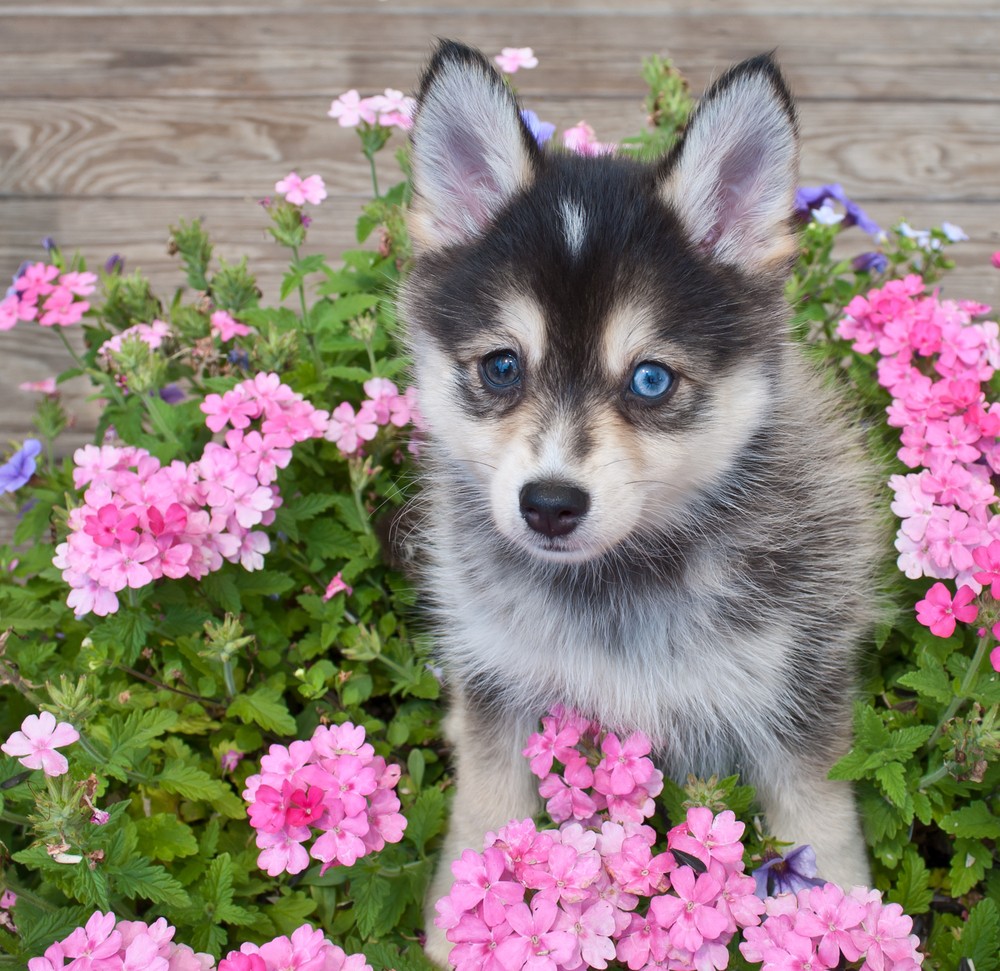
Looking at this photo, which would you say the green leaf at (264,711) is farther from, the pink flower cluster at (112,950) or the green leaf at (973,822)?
the green leaf at (973,822)

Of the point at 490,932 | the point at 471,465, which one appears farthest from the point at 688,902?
the point at 471,465

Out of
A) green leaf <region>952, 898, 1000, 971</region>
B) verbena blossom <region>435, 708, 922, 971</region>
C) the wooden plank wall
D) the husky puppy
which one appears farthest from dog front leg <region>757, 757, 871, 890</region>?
Result: the wooden plank wall

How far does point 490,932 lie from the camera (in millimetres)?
1878

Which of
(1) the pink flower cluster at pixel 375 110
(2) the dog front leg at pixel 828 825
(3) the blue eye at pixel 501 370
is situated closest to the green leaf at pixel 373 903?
(2) the dog front leg at pixel 828 825

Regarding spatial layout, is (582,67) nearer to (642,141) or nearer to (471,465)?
(642,141)

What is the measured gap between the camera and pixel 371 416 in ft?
9.34

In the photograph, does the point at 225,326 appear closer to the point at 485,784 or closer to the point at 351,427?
the point at 351,427

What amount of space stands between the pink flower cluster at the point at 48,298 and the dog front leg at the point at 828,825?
93.6 inches

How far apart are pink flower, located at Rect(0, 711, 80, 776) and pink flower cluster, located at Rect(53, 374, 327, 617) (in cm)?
40

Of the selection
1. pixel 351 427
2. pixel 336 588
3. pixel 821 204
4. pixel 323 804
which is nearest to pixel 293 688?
pixel 336 588

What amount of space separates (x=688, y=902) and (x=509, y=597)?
816 millimetres

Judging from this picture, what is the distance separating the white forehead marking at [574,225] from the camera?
2.14 meters

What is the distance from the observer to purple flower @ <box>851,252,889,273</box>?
356 centimetres

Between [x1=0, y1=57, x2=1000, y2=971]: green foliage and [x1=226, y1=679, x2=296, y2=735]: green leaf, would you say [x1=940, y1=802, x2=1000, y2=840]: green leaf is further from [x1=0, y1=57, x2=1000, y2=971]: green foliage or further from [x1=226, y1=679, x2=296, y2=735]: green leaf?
[x1=226, y1=679, x2=296, y2=735]: green leaf
